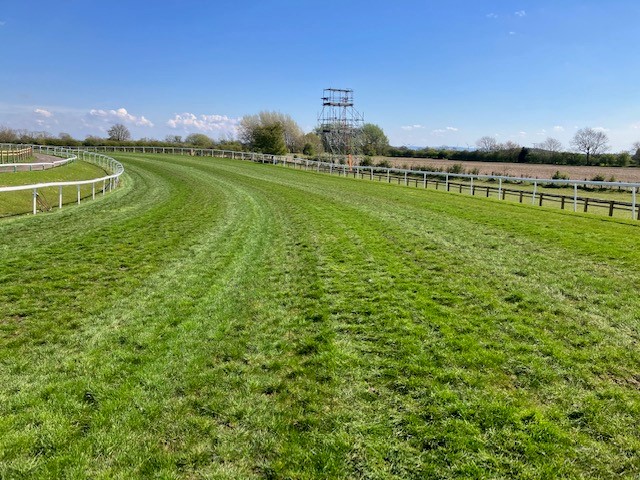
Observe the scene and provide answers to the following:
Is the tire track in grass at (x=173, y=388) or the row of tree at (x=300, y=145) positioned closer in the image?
the tire track in grass at (x=173, y=388)

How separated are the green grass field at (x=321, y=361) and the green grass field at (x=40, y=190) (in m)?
13.2

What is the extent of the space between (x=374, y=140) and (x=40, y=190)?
83.3 meters

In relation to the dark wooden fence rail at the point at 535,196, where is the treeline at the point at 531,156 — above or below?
above

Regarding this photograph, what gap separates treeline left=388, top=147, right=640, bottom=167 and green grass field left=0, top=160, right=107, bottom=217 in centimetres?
6672

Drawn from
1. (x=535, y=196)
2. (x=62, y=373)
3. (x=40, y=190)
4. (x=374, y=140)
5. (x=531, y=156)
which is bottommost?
(x=62, y=373)

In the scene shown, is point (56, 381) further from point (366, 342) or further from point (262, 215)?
point (262, 215)

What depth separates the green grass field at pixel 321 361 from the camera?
281cm

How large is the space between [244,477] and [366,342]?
2119 mm

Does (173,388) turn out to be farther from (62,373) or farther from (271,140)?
(271,140)

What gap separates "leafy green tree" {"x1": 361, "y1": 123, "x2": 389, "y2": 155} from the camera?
3528 inches

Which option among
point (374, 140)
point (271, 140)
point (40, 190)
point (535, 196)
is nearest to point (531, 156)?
point (374, 140)

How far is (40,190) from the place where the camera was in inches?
905

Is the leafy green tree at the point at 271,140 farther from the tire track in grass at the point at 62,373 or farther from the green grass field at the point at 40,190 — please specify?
the tire track in grass at the point at 62,373

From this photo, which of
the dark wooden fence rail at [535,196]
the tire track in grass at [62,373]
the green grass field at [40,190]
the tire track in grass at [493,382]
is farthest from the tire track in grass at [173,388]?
the green grass field at [40,190]
